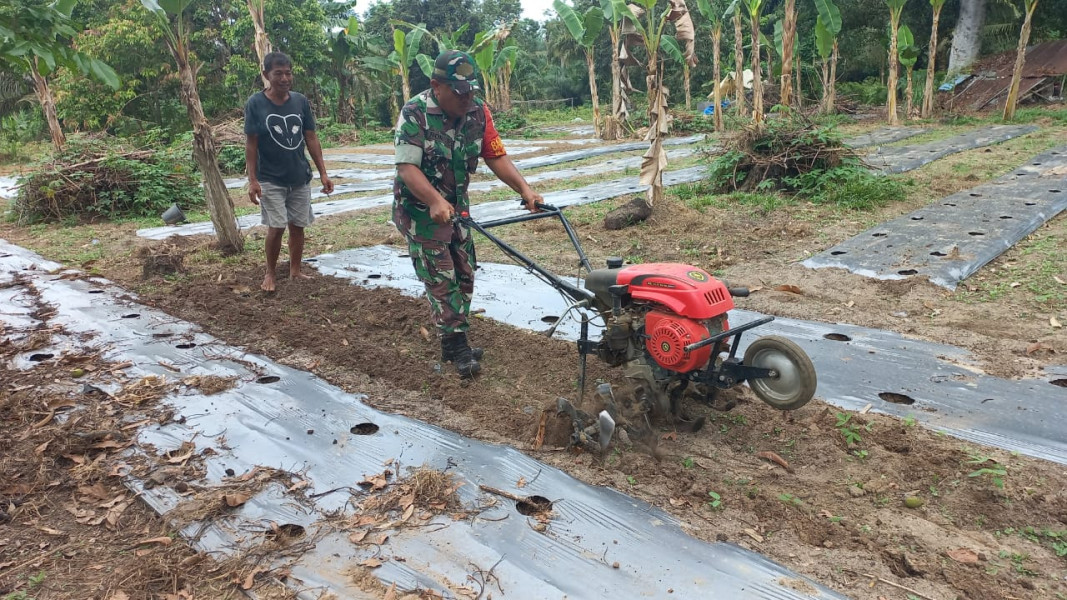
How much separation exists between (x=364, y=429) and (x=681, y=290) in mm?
1604

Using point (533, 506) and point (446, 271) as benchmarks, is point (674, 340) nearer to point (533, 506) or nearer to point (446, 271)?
point (533, 506)

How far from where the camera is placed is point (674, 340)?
2518 millimetres

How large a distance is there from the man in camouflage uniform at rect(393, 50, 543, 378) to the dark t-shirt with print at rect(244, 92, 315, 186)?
1848 mm

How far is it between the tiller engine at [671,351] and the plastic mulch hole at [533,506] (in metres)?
0.36

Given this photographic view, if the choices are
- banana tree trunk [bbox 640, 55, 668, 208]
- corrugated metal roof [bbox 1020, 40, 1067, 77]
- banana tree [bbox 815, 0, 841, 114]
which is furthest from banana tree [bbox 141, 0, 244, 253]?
corrugated metal roof [bbox 1020, 40, 1067, 77]

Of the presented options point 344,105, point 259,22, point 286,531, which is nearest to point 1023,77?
point 259,22

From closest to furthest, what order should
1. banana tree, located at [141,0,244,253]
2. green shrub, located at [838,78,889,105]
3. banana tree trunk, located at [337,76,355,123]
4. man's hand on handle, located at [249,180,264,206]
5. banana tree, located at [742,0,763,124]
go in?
man's hand on handle, located at [249,180,264,206], banana tree, located at [141,0,244,253], banana tree, located at [742,0,763,124], green shrub, located at [838,78,889,105], banana tree trunk, located at [337,76,355,123]

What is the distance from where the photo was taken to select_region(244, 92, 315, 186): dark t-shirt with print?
4625 millimetres

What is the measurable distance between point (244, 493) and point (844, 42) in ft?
88.9

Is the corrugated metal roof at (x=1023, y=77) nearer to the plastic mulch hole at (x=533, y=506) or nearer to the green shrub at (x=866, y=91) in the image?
the green shrub at (x=866, y=91)

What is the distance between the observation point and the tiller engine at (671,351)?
8.05ft

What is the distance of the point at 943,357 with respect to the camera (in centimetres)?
336

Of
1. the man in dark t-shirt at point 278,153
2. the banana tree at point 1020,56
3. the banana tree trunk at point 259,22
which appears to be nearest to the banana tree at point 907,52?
the banana tree at point 1020,56

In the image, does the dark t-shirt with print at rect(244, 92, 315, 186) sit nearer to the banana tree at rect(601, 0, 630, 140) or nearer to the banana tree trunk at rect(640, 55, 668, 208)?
the banana tree trunk at rect(640, 55, 668, 208)
